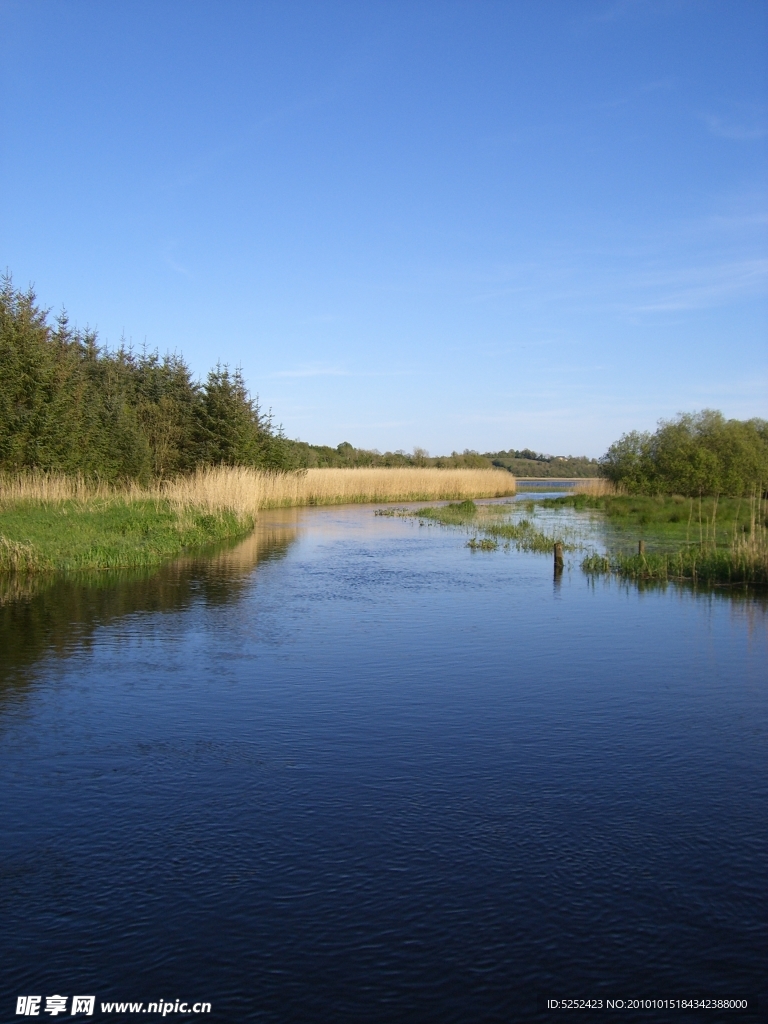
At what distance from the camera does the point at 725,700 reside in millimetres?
8406

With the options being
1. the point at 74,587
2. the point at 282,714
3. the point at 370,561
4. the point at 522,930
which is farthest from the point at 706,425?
the point at 522,930

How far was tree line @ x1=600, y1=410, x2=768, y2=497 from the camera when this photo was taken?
1331 inches

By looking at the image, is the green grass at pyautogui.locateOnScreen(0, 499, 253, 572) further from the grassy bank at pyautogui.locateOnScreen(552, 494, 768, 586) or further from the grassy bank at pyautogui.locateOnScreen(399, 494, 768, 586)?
the grassy bank at pyautogui.locateOnScreen(552, 494, 768, 586)

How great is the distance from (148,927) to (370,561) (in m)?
15.1

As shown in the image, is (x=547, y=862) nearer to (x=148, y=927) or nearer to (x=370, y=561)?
→ (x=148, y=927)

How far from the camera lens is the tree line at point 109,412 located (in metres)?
23.0


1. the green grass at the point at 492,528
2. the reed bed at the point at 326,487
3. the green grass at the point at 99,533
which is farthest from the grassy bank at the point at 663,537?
the green grass at the point at 99,533

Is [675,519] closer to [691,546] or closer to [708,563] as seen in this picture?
[691,546]

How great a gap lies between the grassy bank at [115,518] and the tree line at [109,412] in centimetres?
100

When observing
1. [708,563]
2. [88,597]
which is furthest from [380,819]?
[708,563]

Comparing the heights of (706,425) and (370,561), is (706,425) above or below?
above

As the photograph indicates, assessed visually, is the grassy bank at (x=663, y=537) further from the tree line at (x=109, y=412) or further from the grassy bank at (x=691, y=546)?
the tree line at (x=109, y=412)

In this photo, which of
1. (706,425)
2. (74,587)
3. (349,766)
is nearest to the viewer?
(349,766)

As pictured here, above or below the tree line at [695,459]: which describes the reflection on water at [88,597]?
below
